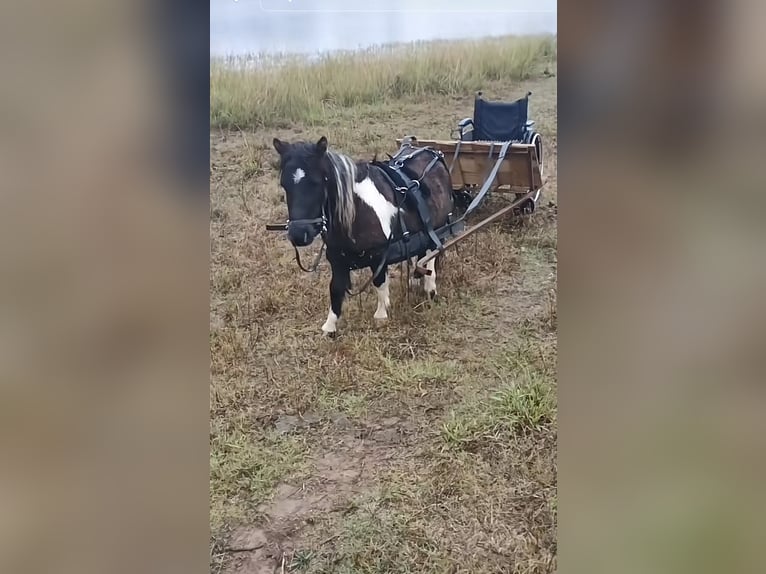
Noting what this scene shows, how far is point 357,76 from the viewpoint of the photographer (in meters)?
1.33

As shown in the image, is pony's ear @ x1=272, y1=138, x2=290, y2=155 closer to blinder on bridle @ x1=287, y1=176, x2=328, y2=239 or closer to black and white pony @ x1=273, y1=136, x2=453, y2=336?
black and white pony @ x1=273, y1=136, x2=453, y2=336

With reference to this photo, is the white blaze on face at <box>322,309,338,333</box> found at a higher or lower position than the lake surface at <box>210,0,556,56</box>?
lower

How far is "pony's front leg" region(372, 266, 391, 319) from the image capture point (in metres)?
1.36

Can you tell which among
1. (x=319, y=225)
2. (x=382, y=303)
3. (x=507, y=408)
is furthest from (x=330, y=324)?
(x=507, y=408)

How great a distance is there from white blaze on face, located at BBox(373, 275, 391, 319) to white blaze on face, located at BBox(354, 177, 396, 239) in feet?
0.43

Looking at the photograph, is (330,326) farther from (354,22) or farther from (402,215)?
(354,22)

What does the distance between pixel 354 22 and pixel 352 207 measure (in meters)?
0.43

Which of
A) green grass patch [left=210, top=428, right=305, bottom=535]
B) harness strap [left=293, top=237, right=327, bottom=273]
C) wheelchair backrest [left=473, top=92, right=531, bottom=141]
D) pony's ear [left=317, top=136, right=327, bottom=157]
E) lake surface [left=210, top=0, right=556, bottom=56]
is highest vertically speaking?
lake surface [left=210, top=0, right=556, bottom=56]

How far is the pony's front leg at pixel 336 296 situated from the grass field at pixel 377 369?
0.07ft
